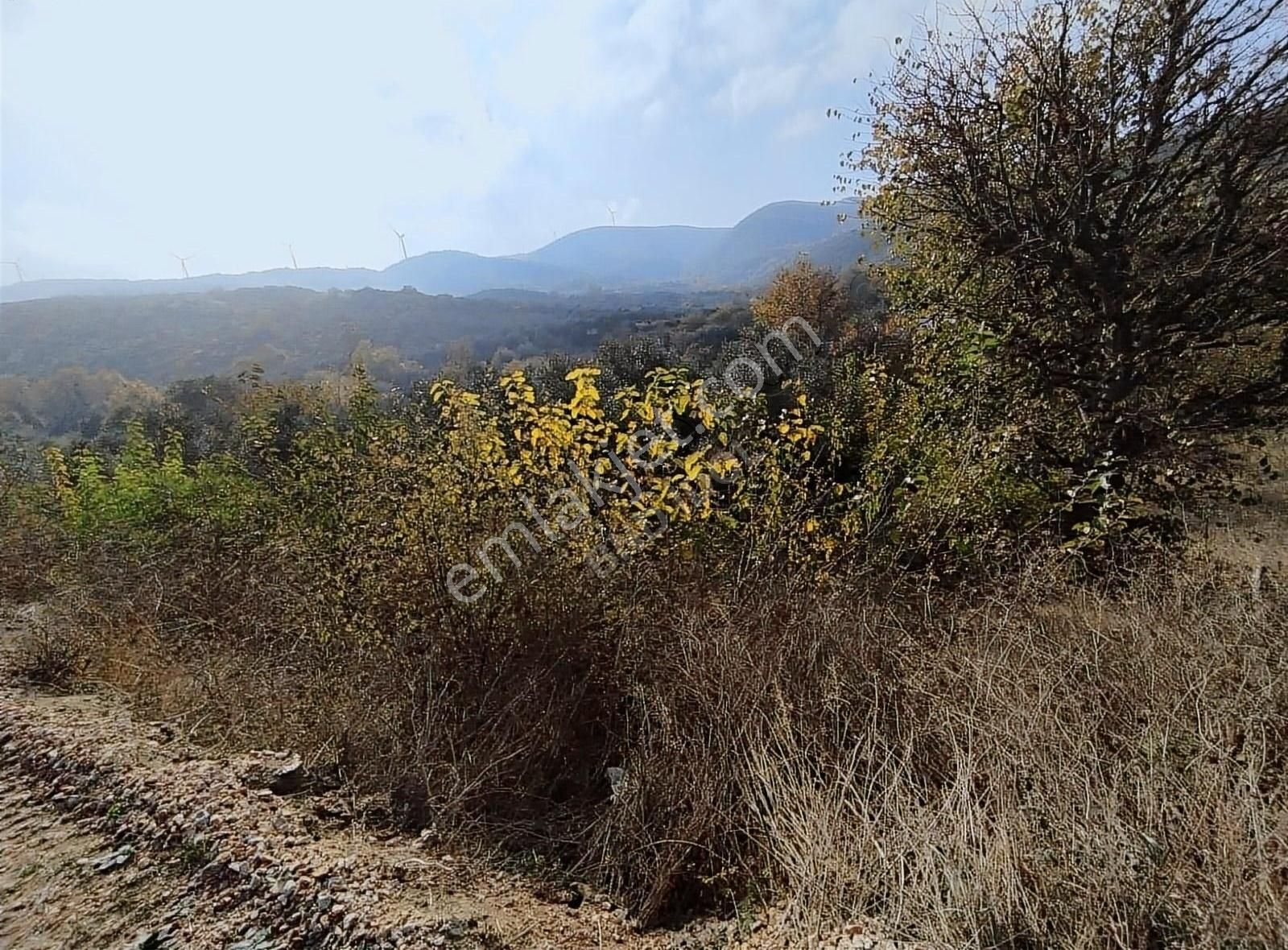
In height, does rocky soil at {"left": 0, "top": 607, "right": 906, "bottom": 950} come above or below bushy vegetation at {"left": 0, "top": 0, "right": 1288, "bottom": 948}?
below

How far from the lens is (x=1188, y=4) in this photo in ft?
13.8

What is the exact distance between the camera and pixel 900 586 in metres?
3.78

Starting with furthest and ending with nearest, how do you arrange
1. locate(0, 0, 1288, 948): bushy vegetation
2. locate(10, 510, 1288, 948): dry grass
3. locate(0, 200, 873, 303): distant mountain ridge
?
locate(0, 200, 873, 303): distant mountain ridge < locate(0, 0, 1288, 948): bushy vegetation < locate(10, 510, 1288, 948): dry grass

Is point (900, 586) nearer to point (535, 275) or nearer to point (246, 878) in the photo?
point (246, 878)

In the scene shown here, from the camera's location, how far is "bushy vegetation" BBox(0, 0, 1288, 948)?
2.05 metres

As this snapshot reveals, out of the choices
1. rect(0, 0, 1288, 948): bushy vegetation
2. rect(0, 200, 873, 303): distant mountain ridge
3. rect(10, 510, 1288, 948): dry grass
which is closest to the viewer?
rect(10, 510, 1288, 948): dry grass

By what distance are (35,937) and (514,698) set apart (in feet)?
5.80

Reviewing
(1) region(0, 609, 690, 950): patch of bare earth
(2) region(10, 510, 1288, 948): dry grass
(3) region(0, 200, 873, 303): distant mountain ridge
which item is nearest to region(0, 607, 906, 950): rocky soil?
(1) region(0, 609, 690, 950): patch of bare earth

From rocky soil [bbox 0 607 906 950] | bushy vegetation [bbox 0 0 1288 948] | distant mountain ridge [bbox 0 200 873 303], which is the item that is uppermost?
distant mountain ridge [bbox 0 200 873 303]

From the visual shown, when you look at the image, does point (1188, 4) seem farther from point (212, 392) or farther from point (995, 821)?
point (212, 392)

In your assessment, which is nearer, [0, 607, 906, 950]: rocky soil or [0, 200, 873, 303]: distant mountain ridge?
[0, 607, 906, 950]: rocky soil

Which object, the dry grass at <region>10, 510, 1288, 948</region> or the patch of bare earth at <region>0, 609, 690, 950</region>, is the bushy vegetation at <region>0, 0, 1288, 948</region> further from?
Result: the patch of bare earth at <region>0, 609, 690, 950</region>

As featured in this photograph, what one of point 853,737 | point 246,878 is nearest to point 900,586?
point 853,737

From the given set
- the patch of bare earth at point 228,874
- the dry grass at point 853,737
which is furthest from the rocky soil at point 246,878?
the dry grass at point 853,737
